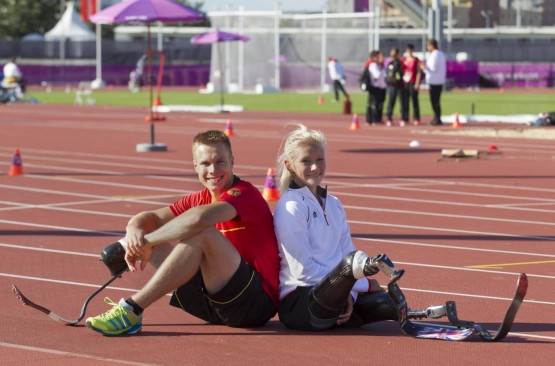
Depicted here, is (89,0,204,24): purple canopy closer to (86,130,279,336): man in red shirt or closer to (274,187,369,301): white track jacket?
(86,130,279,336): man in red shirt

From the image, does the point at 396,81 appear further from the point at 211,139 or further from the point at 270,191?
the point at 211,139

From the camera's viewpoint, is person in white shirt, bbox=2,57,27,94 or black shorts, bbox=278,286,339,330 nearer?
black shorts, bbox=278,286,339,330

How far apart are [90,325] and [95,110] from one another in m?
32.9

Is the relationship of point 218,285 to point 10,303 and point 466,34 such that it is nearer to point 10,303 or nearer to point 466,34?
point 10,303

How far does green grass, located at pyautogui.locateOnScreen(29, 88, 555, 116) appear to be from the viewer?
3847 centimetres

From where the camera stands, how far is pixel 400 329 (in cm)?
754

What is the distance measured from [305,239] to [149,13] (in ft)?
49.0

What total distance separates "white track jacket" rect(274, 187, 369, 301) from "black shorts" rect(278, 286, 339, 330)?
49 millimetres

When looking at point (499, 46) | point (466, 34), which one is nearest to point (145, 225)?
point (499, 46)

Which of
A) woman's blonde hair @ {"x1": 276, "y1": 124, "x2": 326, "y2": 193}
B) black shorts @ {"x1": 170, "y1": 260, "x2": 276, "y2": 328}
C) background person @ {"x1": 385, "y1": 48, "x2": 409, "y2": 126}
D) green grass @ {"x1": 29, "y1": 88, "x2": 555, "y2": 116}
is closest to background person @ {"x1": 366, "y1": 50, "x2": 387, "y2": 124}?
background person @ {"x1": 385, "y1": 48, "x2": 409, "y2": 126}

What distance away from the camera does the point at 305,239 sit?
7457mm

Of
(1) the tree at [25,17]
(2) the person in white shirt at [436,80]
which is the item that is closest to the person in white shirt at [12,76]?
(2) the person in white shirt at [436,80]

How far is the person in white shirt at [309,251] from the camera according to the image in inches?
293

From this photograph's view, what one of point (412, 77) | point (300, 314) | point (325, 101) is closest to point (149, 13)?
point (412, 77)
